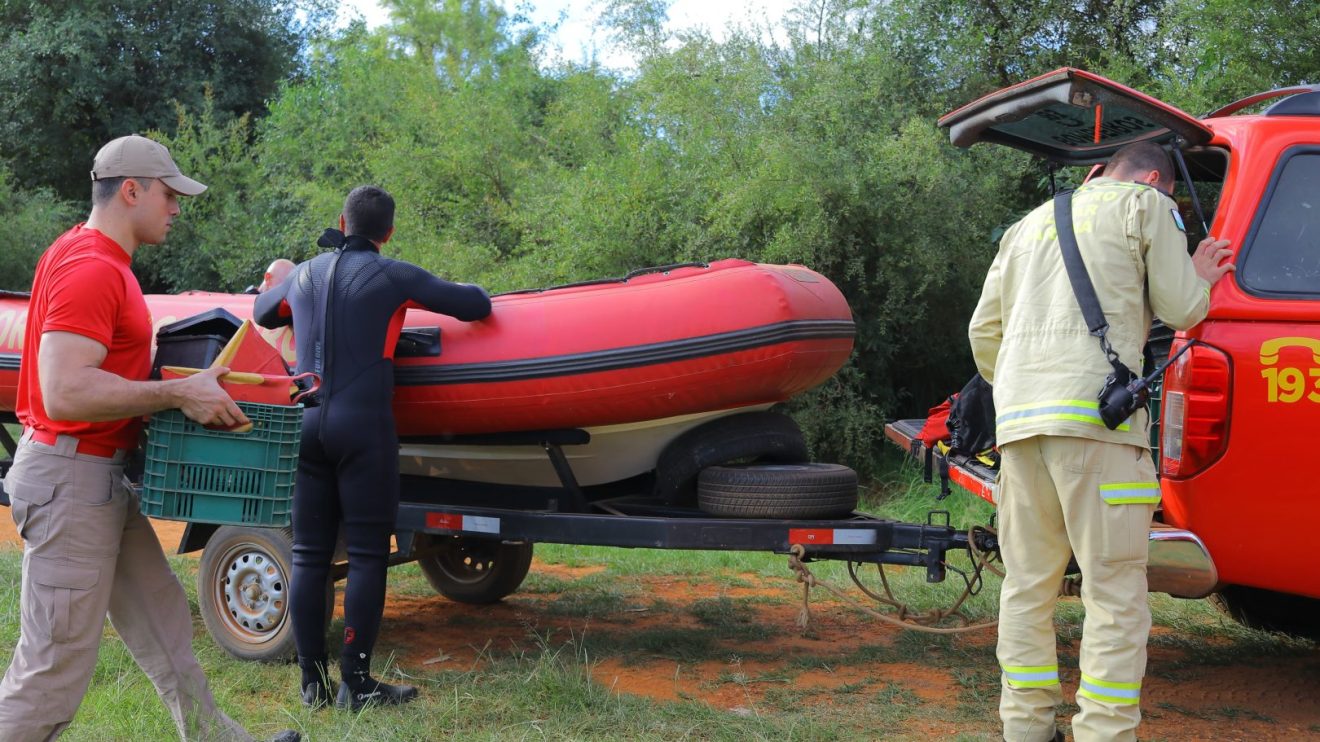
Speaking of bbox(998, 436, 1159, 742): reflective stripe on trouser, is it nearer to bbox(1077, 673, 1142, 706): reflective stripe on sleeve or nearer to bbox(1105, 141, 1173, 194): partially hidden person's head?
bbox(1077, 673, 1142, 706): reflective stripe on sleeve

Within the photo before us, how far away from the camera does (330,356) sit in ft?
15.1

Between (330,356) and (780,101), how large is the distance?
659cm

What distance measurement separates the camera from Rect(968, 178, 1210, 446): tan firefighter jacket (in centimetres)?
378

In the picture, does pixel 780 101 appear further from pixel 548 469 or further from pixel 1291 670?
pixel 1291 670

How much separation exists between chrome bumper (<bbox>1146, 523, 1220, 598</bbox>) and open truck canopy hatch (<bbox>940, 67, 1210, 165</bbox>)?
1.36 metres

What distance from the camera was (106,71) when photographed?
810 inches

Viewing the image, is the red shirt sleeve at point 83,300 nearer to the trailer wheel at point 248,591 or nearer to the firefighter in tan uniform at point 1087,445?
the trailer wheel at point 248,591

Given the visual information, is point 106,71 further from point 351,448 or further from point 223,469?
point 223,469

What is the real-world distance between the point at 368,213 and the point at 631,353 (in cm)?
116

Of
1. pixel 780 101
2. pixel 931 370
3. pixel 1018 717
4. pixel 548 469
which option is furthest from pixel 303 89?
pixel 1018 717

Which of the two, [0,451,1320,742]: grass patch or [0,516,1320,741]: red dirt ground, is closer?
[0,451,1320,742]: grass patch

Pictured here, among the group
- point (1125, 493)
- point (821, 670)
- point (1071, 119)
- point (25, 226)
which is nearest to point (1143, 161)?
point (1071, 119)

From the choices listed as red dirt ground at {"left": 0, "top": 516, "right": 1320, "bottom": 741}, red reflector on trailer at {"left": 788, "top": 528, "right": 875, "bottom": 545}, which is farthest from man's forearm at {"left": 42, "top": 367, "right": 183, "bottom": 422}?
red reflector on trailer at {"left": 788, "top": 528, "right": 875, "bottom": 545}

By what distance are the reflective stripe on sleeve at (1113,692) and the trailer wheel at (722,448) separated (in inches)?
71.1
